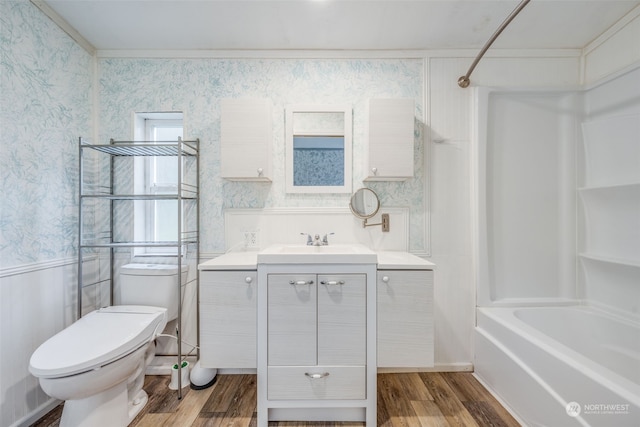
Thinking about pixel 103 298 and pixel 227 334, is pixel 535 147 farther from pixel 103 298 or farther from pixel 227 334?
pixel 103 298

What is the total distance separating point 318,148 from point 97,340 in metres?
1.61

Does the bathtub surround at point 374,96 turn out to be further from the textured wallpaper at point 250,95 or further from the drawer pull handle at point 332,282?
the drawer pull handle at point 332,282

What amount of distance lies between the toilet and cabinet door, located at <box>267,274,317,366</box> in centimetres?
70

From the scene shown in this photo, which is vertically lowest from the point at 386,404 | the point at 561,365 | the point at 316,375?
the point at 386,404

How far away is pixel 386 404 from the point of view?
1.50 metres

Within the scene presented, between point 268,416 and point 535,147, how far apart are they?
243 cm

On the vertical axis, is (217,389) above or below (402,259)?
below

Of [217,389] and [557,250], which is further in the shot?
[557,250]

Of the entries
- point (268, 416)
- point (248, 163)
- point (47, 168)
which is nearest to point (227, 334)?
point (268, 416)

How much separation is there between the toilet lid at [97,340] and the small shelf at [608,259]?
2.74m

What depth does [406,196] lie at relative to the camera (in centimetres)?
184

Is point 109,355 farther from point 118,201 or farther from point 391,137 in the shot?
point 391,137

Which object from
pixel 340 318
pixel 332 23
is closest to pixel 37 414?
pixel 340 318

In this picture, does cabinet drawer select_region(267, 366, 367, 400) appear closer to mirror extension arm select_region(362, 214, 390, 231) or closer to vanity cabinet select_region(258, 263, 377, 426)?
vanity cabinet select_region(258, 263, 377, 426)
